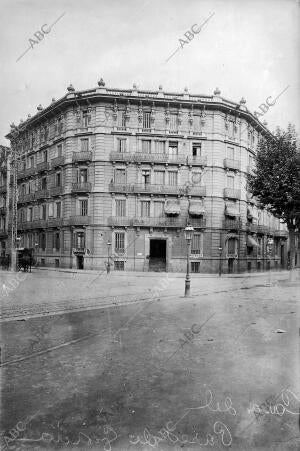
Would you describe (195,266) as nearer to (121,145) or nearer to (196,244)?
(196,244)

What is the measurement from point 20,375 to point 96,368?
3.91ft

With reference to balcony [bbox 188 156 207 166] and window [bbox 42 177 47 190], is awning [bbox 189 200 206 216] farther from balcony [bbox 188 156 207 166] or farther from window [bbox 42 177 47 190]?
window [bbox 42 177 47 190]

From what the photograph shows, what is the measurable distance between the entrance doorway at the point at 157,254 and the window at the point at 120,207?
3.62 meters

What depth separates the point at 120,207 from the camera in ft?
96.7

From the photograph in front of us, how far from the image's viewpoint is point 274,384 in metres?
4.95

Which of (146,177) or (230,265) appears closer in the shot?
(146,177)

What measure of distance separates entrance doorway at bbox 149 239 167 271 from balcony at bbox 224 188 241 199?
704cm

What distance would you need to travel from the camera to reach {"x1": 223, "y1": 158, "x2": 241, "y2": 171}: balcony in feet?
98.2

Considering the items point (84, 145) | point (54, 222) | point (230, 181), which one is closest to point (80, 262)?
point (54, 222)

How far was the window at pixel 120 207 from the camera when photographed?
96.6 ft

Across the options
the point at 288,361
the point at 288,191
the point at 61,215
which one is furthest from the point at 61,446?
the point at 61,215

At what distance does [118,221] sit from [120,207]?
130cm
